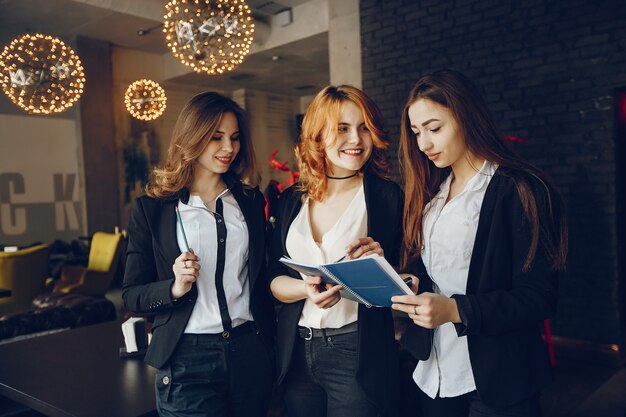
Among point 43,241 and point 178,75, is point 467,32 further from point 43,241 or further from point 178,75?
point 43,241

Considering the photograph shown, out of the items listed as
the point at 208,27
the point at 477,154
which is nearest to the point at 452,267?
the point at 477,154

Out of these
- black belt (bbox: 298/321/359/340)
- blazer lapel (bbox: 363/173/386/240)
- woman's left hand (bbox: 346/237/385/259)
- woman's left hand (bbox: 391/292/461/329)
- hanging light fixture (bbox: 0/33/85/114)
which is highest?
hanging light fixture (bbox: 0/33/85/114)

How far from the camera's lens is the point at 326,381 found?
1480 millimetres

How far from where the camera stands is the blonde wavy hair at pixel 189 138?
5.39ft

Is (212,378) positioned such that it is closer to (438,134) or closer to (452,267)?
(452,267)

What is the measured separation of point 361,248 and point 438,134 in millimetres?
381

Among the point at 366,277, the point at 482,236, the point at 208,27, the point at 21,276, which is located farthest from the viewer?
the point at 21,276

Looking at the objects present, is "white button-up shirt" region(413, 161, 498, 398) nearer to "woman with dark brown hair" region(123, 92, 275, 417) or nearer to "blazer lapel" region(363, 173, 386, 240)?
"blazer lapel" region(363, 173, 386, 240)

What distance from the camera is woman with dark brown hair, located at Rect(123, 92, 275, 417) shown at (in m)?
1.53

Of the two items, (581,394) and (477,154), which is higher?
(477,154)

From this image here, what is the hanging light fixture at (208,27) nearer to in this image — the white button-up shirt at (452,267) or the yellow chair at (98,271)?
the white button-up shirt at (452,267)

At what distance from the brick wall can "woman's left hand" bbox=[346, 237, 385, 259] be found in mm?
3409

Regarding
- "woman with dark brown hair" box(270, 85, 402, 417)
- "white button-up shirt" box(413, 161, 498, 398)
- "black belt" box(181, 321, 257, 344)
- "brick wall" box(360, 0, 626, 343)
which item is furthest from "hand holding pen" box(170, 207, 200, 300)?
"brick wall" box(360, 0, 626, 343)

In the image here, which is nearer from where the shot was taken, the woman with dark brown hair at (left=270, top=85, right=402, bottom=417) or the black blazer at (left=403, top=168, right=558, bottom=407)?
the black blazer at (left=403, top=168, right=558, bottom=407)
